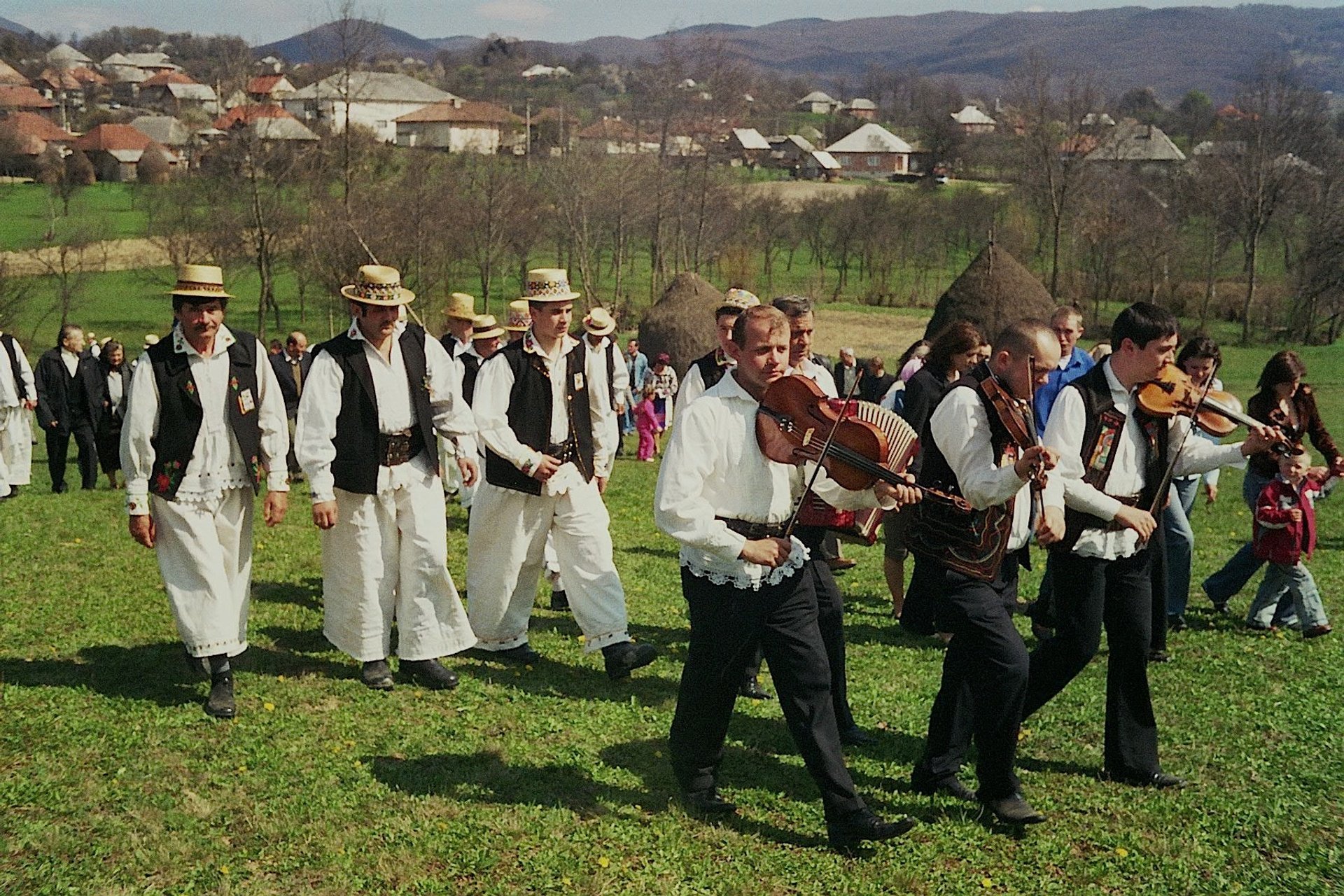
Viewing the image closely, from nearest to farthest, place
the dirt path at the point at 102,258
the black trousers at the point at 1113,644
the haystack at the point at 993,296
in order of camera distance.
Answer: the black trousers at the point at 1113,644 < the haystack at the point at 993,296 < the dirt path at the point at 102,258

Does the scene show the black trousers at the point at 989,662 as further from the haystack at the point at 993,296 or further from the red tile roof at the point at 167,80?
the red tile roof at the point at 167,80

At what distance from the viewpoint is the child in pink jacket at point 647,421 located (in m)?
19.8

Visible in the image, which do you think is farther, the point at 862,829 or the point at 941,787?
the point at 941,787

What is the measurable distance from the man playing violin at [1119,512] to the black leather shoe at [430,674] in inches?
124

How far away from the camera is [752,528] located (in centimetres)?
500

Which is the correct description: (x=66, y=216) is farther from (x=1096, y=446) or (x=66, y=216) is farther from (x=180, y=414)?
(x=1096, y=446)

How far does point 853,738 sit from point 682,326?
23.5 meters

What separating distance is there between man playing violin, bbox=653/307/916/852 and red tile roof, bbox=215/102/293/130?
3150 cm

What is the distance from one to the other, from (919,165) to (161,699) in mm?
103135

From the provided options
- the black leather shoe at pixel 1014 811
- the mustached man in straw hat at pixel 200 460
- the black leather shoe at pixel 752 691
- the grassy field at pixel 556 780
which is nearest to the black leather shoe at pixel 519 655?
the grassy field at pixel 556 780

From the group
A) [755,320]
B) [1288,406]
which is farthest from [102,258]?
[755,320]

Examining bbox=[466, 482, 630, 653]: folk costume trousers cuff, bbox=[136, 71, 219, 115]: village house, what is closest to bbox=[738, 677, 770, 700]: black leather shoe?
bbox=[466, 482, 630, 653]: folk costume trousers cuff

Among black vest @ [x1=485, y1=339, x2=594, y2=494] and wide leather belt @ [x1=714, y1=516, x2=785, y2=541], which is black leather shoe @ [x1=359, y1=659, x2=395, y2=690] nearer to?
black vest @ [x1=485, y1=339, x2=594, y2=494]

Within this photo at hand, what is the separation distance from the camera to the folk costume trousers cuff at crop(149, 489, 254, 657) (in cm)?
650
